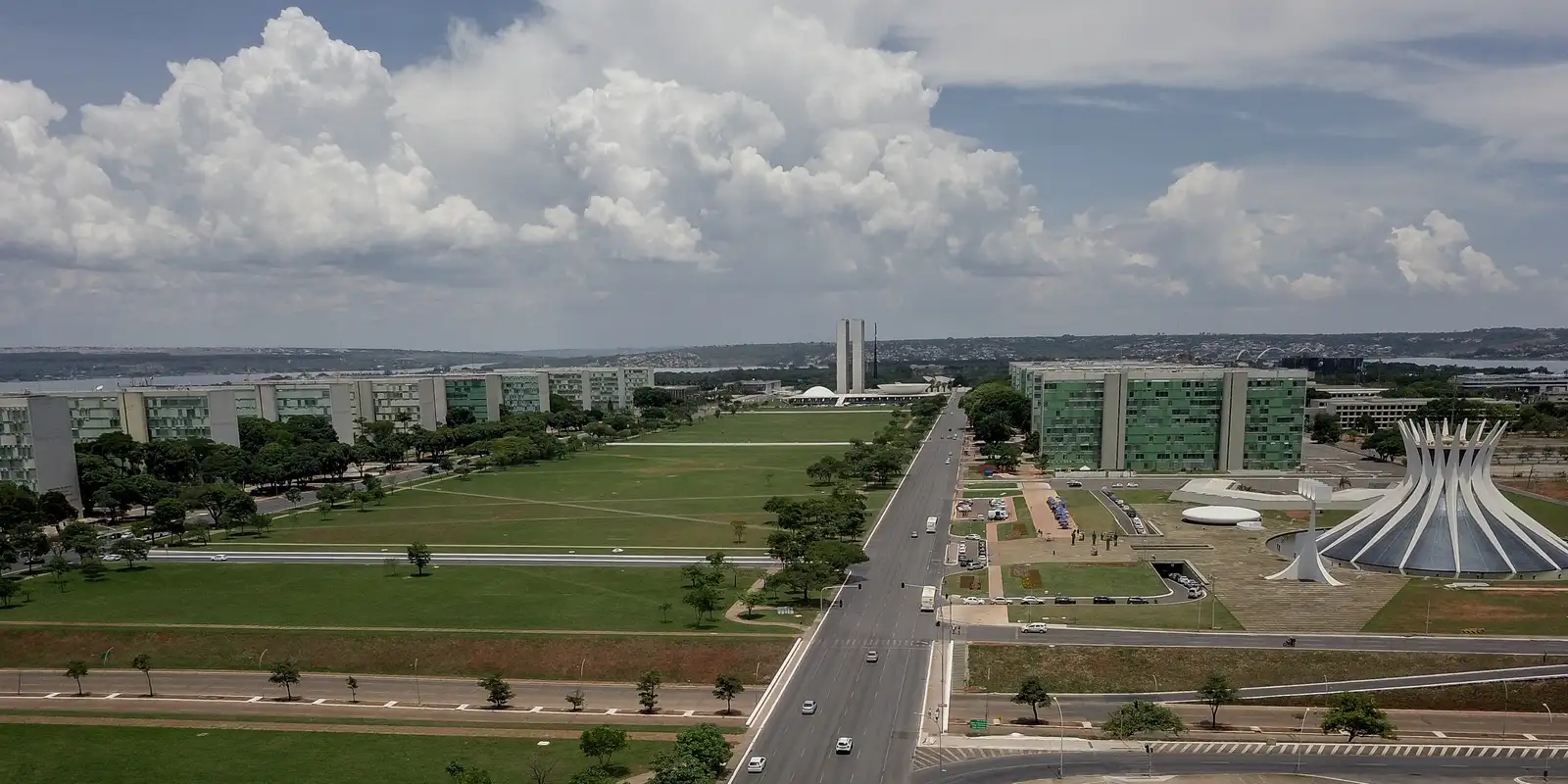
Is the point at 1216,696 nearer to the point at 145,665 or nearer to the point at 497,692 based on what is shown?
the point at 497,692

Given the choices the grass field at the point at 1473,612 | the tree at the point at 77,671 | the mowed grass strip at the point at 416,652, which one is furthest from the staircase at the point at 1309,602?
the tree at the point at 77,671

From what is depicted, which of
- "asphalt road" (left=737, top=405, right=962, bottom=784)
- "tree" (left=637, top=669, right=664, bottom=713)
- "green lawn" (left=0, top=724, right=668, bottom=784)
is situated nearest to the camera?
"green lawn" (left=0, top=724, right=668, bottom=784)

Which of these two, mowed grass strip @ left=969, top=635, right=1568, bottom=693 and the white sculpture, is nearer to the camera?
mowed grass strip @ left=969, top=635, right=1568, bottom=693

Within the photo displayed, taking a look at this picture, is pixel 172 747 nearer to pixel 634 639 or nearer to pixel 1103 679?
pixel 634 639

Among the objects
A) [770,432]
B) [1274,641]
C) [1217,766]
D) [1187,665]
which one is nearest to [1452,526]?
[1274,641]

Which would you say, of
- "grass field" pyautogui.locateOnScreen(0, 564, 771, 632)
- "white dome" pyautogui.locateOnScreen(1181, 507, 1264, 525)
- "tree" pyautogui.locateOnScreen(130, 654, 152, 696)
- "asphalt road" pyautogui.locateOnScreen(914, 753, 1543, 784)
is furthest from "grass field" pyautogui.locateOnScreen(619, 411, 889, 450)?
"asphalt road" pyautogui.locateOnScreen(914, 753, 1543, 784)

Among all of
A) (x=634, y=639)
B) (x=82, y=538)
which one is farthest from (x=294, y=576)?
(x=634, y=639)

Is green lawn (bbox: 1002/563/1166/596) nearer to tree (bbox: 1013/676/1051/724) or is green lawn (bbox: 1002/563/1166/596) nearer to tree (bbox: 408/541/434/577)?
Answer: tree (bbox: 1013/676/1051/724)
